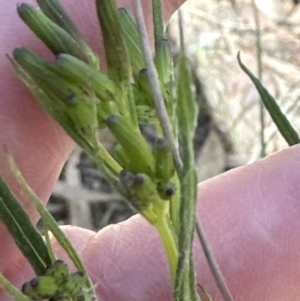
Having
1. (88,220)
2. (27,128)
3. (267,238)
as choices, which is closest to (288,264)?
(267,238)

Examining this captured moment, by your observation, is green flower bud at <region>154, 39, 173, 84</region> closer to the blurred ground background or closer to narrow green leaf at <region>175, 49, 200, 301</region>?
narrow green leaf at <region>175, 49, 200, 301</region>

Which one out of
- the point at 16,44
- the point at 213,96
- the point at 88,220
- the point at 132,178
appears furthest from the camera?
the point at 213,96

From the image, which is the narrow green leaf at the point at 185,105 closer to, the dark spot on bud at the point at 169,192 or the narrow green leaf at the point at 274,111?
the dark spot on bud at the point at 169,192

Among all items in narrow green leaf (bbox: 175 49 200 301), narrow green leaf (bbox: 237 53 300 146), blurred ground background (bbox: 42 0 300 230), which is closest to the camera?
narrow green leaf (bbox: 175 49 200 301)

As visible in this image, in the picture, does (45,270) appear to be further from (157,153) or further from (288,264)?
(288,264)

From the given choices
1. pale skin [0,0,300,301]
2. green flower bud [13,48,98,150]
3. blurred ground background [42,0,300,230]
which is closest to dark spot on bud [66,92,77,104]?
green flower bud [13,48,98,150]

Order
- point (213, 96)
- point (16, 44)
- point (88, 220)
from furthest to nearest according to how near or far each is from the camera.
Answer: point (213, 96), point (88, 220), point (16, 44)

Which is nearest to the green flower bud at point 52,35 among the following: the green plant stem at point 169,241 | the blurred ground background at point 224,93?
the green plant stem at point 169,241
